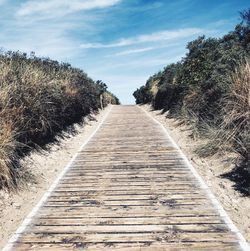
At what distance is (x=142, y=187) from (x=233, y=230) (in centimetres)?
280

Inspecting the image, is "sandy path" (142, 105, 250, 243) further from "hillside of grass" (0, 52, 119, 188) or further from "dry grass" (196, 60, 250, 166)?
"hillside of grass" (0, 52, 119, 188)

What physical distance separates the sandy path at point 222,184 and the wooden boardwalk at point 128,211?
31cm

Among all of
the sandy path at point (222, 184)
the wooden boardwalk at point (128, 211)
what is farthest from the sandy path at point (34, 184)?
the sandy path at point (222, 184)

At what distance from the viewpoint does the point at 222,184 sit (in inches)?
358

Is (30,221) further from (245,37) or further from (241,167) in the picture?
(245,37)

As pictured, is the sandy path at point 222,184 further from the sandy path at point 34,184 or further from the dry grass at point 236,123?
the sandy path at point 34,184

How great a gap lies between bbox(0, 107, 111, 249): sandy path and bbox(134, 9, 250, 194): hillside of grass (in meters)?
4.42

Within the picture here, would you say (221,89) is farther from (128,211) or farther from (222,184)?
(128,211)

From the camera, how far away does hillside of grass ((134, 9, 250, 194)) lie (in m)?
10.6

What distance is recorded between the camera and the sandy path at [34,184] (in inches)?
285

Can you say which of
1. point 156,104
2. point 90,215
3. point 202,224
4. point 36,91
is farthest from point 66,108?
point 156,104

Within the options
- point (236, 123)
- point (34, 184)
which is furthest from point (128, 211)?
point (236, 123)

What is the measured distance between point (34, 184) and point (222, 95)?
6.48 metres

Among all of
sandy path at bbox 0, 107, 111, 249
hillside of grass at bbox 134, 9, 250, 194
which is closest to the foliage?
hillside of grass at bbox 134, 9, 250, 194
